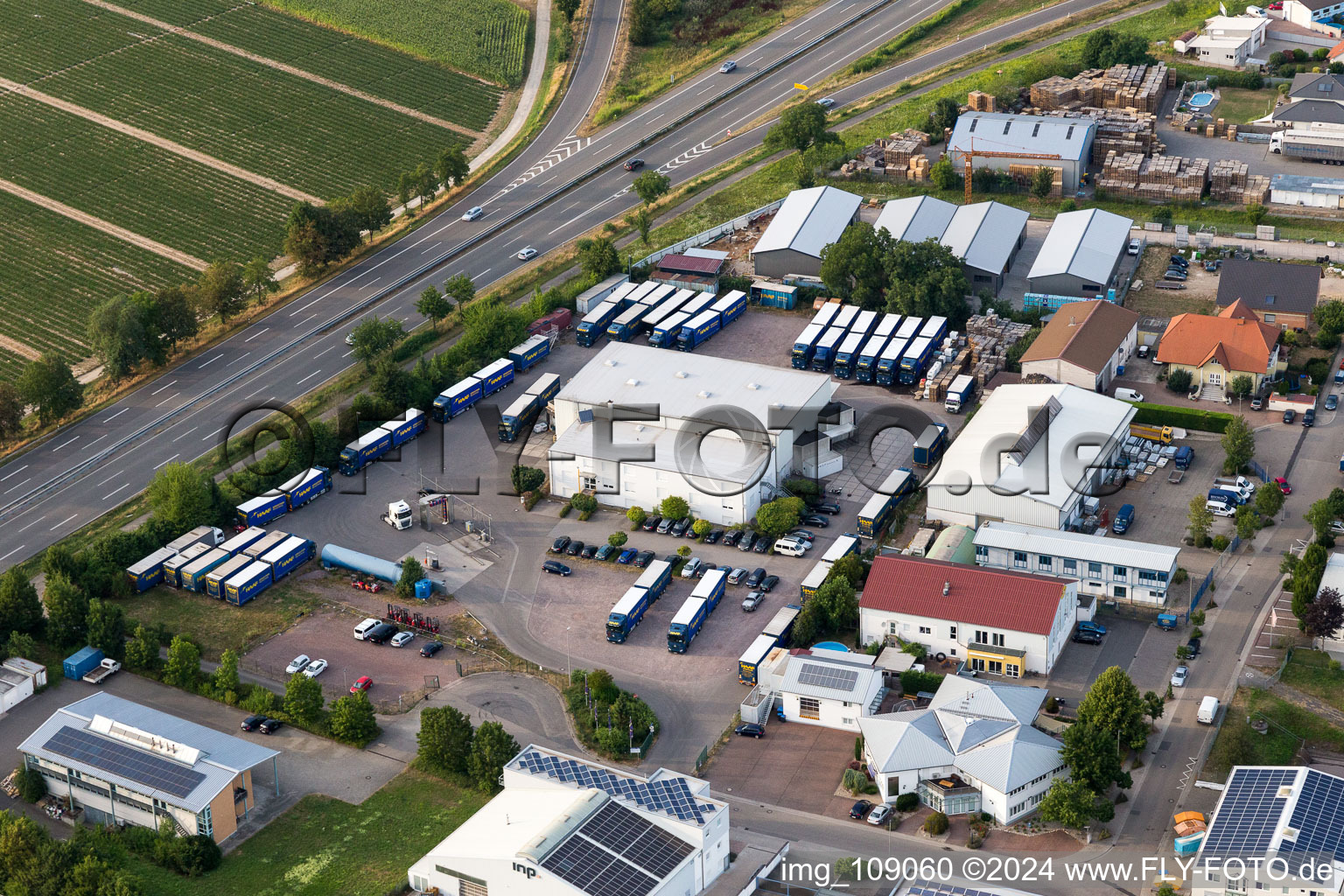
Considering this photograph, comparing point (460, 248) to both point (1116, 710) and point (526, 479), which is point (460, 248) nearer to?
point (526, 479)

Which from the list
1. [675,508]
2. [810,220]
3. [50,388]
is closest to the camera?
[675,508]

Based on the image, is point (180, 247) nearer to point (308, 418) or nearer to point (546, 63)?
point (308, 418)

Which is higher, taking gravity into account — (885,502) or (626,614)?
(885,502)

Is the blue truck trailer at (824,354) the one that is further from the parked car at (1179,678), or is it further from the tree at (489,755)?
the tree at (489,755)

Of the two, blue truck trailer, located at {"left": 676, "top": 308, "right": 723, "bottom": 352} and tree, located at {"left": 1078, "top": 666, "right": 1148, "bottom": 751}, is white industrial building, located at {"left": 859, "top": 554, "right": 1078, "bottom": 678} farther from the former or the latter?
blue truck trailer, located at {"left": 676, "top": 308, "right": 723, "bottom": 352}

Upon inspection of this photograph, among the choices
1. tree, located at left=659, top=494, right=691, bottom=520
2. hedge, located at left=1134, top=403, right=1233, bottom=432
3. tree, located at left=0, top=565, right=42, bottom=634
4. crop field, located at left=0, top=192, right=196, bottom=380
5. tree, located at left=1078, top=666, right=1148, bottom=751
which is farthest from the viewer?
crop field, located at left=0, top=192, right=196, bottom=380

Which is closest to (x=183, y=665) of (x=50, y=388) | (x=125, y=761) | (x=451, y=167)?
(x=125, y=761)

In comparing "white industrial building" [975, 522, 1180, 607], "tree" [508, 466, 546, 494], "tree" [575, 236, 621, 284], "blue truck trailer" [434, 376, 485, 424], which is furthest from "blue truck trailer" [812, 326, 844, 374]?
"white industrial building" [975, 522, 1180, 607]
